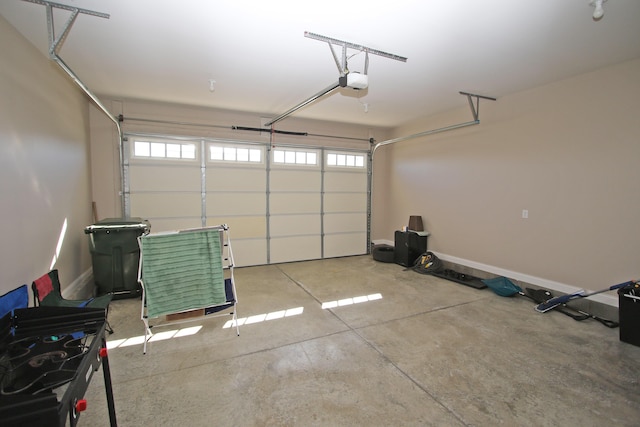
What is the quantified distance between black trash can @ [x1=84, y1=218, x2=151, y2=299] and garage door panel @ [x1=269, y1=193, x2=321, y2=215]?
2535mm

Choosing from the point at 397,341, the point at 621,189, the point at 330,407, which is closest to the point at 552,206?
the point at 621,189

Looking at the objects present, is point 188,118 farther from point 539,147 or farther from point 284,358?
point 539,147

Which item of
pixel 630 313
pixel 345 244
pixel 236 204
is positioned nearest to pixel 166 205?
pixel 236 204

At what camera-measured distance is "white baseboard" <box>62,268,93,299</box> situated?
12.3 ft

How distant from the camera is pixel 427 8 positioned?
2.31 metres

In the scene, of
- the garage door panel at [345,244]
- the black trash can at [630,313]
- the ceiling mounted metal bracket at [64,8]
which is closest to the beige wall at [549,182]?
the black trash can at [630,313]

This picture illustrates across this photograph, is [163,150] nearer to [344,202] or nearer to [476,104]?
[344,202]

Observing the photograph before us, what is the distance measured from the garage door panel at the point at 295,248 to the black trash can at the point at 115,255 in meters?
2.62

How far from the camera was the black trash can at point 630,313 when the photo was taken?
9.42 feet

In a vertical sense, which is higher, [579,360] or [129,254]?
[129,254]

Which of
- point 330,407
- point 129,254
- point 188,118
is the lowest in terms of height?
point 330,407

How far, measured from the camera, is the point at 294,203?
623 centimetres

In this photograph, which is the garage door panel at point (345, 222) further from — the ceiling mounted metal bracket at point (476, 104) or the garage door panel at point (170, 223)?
the ceiling mounted metal bracket at point (476, 104)

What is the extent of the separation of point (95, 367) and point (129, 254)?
3.09 meters
